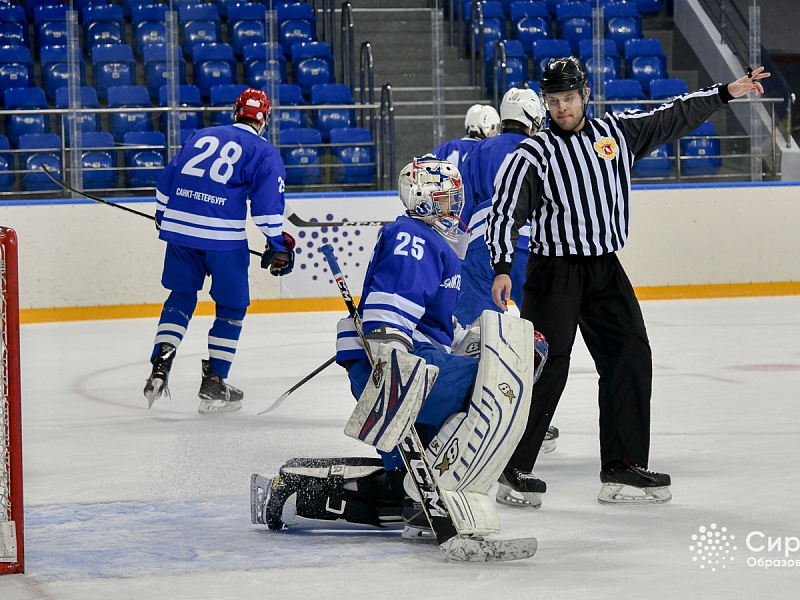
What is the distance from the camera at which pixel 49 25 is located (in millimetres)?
8102

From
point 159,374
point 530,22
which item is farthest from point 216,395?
point 530,22

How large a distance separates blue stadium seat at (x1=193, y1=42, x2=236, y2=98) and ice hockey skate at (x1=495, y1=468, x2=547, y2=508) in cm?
586

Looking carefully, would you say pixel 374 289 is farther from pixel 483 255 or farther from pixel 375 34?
pixel 375 34

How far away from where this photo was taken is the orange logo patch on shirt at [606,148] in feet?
10.4

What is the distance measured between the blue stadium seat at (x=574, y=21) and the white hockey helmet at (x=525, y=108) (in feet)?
16.6

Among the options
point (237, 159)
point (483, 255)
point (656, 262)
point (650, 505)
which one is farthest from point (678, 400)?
point (656, 262)

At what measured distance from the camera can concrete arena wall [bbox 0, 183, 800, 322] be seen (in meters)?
7.66

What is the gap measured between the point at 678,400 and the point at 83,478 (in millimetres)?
2358

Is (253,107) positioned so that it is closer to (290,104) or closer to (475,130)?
(475,130)

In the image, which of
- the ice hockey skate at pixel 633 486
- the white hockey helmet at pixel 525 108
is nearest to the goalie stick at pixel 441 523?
the ice hockey skate at pixel 633 486

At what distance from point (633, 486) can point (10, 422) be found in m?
1.62

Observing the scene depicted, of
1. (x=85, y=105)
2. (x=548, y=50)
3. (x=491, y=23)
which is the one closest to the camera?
(x=85, y=105)

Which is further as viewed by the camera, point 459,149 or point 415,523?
point 459,149

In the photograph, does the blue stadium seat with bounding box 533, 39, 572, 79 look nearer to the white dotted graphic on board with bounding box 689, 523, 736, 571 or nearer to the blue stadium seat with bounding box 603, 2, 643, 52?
the blue stadium seat with bounding box 603, 2, 643, 52
